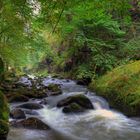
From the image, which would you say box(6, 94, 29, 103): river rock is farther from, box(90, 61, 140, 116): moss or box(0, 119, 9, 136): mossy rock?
box(0, 119, 9, 136): mossy rock

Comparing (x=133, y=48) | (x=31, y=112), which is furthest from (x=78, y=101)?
(x=133, y=48)

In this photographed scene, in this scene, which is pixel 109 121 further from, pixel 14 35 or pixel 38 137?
pixel 14 35

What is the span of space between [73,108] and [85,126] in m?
1.53

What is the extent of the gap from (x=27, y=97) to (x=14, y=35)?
13.7 ft

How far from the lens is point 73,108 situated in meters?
10.1

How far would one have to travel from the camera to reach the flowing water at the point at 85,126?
7348mm

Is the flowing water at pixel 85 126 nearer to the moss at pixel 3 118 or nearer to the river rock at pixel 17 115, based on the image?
the moss at pixel 3 118

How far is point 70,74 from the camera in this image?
2323 cm

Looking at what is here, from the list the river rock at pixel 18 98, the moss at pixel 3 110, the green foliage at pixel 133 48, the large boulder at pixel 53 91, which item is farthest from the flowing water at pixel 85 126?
the green foliage at pixel 133 48

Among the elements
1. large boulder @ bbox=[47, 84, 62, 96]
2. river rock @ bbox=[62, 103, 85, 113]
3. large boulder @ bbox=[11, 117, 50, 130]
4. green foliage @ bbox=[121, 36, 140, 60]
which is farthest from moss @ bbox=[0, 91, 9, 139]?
green foliage @ bbox=[121, 36, 140, 60]

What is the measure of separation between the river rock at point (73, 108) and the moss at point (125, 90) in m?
1.63

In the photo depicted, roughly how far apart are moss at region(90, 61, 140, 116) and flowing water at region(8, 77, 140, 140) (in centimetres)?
40

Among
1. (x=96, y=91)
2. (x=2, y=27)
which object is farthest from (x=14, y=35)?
(x=96, y=91)

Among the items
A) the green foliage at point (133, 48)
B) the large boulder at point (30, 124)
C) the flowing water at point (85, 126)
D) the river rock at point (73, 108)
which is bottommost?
the flowing water at point (85, 126)
